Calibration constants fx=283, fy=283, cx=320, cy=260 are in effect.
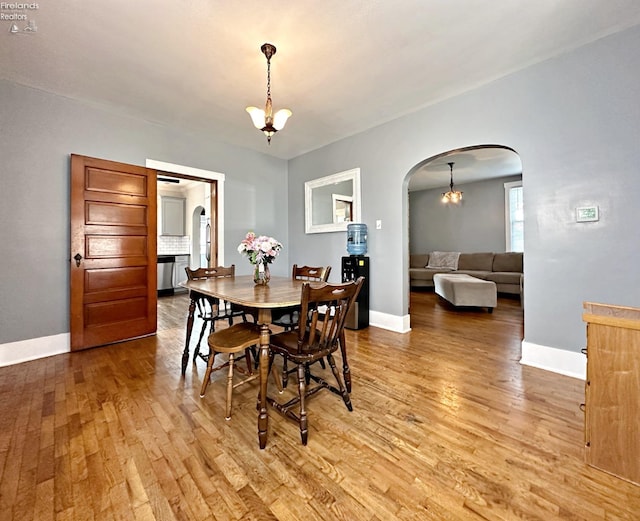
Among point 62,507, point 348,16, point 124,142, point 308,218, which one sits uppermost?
point 348,16

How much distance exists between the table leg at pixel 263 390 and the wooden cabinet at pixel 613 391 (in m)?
1.61

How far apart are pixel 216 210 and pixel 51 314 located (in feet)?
7.45

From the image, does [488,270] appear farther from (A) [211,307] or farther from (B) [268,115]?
(A) [211,307]

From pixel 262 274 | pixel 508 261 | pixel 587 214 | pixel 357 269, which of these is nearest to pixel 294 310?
pixel 262 274

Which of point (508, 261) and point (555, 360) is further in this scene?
point (508, 261)

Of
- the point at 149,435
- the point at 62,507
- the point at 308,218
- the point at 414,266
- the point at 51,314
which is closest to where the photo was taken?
the point at 62,507

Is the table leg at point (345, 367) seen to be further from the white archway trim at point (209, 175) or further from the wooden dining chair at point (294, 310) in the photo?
the white archway trim at point (209, 175)

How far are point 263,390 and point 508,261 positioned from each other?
651 centimetres

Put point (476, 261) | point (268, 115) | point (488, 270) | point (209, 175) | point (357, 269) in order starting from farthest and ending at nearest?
point (476, 261), point (488, 270), point (209, 175), point (357, 269), point (268, 115)

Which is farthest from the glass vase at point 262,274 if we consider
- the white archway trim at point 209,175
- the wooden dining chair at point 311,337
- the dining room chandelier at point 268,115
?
the white archway trim at point 209,175

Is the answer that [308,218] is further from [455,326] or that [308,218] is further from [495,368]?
[495,368]

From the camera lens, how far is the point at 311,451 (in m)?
1.49

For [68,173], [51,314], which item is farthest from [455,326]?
[68,173]

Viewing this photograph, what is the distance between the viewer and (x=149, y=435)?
5.31 ft
